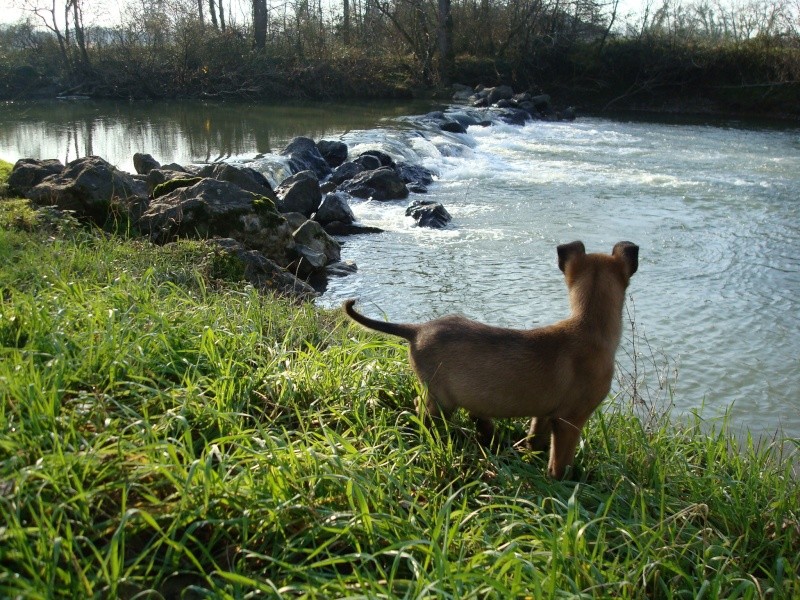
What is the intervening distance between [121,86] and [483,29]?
61.1ft

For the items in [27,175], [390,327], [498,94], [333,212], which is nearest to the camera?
[390,327]

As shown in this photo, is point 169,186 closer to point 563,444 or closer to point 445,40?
point 563,444

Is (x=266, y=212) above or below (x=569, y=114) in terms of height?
below

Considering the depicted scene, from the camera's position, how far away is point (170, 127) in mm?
23250

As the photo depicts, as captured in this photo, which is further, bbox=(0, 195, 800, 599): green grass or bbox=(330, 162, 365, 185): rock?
bbox=(330, 162, 365, 185): rock

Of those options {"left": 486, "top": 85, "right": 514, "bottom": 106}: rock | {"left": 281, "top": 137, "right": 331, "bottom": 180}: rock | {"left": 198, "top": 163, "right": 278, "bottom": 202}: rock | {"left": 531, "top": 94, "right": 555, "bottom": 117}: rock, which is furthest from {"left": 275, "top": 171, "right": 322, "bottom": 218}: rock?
{"left": 531, "top": 94, "right": 555, "bottom": 117}: rock

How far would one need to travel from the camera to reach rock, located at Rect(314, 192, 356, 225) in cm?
1269

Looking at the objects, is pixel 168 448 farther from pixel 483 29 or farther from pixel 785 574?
pixel 483 29

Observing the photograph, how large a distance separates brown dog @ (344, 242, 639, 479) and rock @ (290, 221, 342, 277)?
20.1 feet

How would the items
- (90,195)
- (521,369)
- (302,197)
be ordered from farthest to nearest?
(302,197)
(90,195)
(521,369)

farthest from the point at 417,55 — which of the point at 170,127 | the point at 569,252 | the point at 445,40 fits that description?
the point at 569,252

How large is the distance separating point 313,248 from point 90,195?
3135 millimetres

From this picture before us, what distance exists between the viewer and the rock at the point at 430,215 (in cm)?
1301

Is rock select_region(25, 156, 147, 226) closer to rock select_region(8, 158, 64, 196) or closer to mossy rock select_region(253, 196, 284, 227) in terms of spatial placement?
rock select_region(8, 158, 64, 196)
